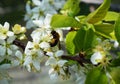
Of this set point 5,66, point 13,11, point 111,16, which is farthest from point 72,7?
point 13,11

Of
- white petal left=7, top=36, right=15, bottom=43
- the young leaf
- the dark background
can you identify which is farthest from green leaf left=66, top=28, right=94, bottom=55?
the dark background

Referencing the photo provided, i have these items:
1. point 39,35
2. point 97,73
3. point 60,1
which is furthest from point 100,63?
point 60,1

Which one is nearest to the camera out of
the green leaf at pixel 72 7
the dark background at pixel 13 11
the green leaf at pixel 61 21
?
the green leaf at pixel 61 21

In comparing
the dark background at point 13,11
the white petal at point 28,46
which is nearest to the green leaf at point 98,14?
the white petal at point 28,46

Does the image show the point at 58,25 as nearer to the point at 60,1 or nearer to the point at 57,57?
the point at 57,57

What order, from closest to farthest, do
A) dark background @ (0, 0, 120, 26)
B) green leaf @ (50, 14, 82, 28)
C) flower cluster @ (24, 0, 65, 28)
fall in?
1. green leaf @ (50, 14, 82, 28)
2. flower cluster @ (24, 0, 65, 28)
3. dark background @ (0, 0, 120, 26)

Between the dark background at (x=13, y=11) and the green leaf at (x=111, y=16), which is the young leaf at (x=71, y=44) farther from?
the dark background at (x=13, y=11)

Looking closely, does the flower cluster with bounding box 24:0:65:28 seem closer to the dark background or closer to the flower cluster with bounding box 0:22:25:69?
the flower cluster with bounding box 0:22:25:69
